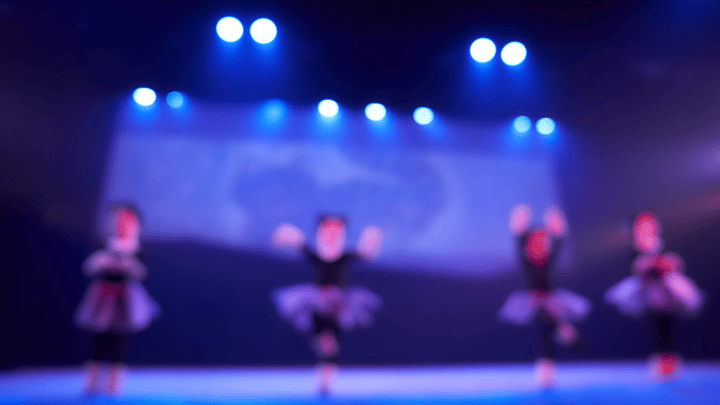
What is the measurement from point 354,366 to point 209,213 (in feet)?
5.76

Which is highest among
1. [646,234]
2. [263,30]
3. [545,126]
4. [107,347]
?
[263,30]

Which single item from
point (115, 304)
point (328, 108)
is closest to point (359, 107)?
point (328, 108)

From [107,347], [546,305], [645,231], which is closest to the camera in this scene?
[107,347]

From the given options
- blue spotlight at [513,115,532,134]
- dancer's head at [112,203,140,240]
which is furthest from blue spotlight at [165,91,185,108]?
blue spotlight at [513,115,532,134]

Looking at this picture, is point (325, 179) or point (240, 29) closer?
point (240, 29)

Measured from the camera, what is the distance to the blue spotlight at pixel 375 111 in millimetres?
3590

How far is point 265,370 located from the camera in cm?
319

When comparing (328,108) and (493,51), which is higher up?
(493,51)

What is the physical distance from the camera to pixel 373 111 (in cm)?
361

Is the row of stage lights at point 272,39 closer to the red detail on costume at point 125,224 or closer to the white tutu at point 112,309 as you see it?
the red detail on costume at point 125,224

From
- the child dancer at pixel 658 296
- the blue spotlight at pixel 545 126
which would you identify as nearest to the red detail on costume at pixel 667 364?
the child dancer at pixel 658 296

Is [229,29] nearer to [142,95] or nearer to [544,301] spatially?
[142,95]

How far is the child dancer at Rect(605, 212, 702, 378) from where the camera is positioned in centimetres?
289

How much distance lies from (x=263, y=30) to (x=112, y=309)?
234 centimetres
